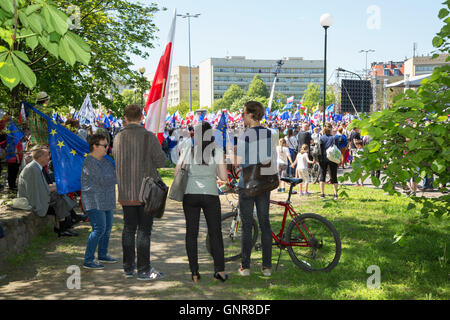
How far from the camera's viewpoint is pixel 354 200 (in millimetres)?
11180

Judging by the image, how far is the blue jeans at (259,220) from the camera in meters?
5.22

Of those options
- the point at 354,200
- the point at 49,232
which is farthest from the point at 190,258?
the point at 354,200

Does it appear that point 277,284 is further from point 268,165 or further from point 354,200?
point 354,200

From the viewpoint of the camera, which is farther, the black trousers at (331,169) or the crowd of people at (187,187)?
the black trousers at (331,169)

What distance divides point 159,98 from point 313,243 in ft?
9.24

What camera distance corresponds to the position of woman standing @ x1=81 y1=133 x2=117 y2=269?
572 cm

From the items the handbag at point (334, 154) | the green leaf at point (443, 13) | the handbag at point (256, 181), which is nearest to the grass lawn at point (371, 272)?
the handbag at point (256, 181)

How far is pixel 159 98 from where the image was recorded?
6023 millimetres

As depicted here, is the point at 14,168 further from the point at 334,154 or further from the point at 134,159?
the point at 334,154

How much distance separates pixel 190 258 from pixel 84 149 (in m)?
4.01

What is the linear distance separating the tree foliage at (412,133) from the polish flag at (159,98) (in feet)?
8.51

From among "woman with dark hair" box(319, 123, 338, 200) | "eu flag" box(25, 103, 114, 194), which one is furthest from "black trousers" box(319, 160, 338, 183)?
"eu flag" box(25, 103, 114, 194)

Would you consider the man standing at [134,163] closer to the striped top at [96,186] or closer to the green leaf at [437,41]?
the striped top at [96,186]

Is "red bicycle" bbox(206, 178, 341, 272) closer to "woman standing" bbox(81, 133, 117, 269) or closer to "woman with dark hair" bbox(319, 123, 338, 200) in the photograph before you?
"woman standing" bbox(81, 133, 117, 269)
